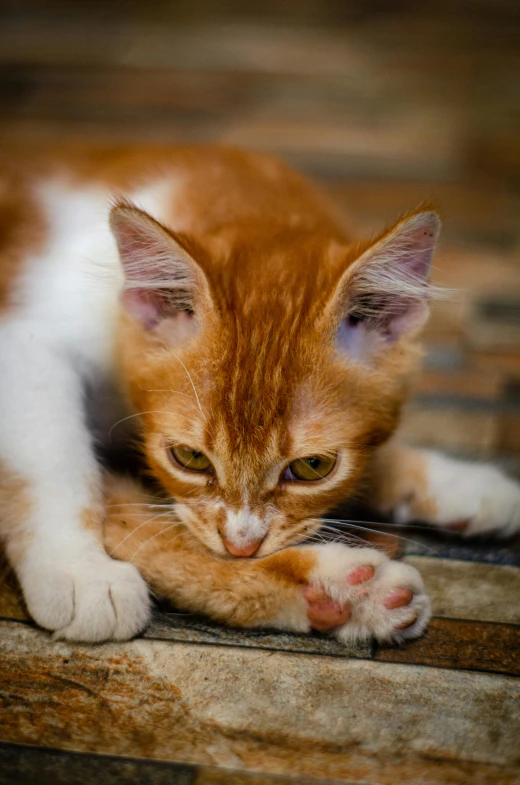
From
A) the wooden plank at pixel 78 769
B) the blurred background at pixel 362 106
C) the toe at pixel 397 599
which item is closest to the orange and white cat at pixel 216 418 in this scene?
the toe at pixel 397 599

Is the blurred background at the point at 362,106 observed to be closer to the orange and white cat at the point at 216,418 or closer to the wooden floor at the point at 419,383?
the wooden floor at the point at 419,383

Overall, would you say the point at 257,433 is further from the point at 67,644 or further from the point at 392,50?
the point at 392,50

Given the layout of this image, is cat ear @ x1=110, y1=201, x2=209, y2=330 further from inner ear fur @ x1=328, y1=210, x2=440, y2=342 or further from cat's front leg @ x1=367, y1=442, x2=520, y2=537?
cat's front leg @ x1=367, y1=442, x2=520, y2=537

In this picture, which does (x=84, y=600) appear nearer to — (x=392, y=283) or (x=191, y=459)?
(x=191, y=459)

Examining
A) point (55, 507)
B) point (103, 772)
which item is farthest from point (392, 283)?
point (103, 772)

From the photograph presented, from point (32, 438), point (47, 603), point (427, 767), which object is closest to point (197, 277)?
point (32, 438)

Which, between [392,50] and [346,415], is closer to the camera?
[346,415]
